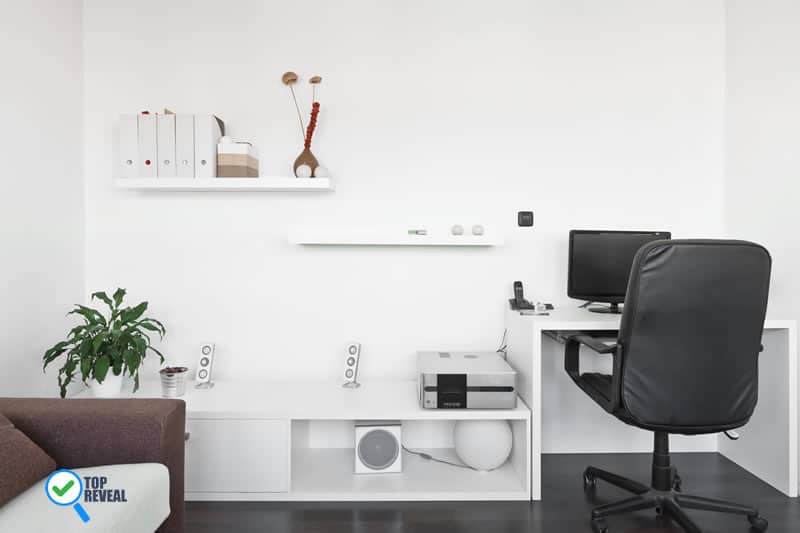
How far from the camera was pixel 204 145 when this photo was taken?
9.44 feet

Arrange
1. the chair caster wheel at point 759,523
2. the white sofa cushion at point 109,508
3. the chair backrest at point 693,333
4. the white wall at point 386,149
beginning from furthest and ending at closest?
the white wall at point 386,149
the chair caster wheel at point 759,523
the chair backrest at point 693,333
the white sofa cushion at point 109,508

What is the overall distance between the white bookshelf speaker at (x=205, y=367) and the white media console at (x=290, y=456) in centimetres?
18

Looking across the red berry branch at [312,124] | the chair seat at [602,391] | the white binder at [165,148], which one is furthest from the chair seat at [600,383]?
the white binder at [165,148]

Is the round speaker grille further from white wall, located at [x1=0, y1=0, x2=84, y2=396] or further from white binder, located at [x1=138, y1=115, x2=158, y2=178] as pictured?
white binder, located at [x1=138, y1=115, x2=158, y2=178]

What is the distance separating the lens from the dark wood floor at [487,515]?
2.27 metres

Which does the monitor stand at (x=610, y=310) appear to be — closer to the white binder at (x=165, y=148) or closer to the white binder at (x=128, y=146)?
the white binder at (x=165, y=148)

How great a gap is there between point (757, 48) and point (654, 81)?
1.66 ft

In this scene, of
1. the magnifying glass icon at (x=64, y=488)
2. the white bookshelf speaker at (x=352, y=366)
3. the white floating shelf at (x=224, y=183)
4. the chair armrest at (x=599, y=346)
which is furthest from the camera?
the white bookshelf speaker at (x=352, y=366)

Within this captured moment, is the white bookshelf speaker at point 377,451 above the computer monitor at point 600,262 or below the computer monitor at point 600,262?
below

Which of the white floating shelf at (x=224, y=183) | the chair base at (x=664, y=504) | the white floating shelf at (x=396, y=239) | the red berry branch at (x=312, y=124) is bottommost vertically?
the chair base at (x=664, y=504)

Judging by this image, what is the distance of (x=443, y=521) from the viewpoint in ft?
7.65

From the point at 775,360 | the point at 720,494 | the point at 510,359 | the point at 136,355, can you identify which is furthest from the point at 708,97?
the point at 136,355

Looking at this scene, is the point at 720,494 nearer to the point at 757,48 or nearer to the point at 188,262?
the point at 757,48

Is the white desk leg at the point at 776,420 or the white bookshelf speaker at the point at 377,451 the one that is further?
the white bookshelf speaker at the point at 377,451
